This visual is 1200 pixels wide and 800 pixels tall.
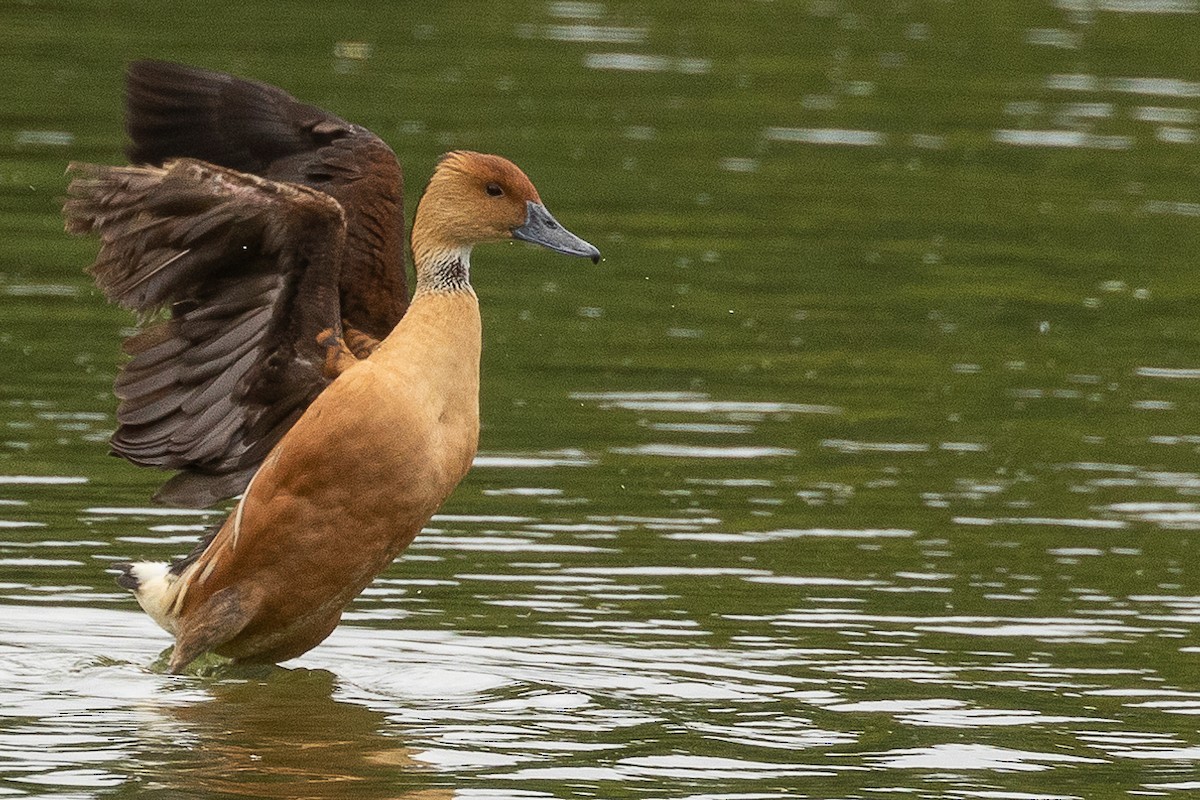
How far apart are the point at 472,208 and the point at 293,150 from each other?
1.20 m

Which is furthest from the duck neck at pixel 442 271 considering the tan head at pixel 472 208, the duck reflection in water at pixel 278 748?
the duck reflection in water at pixel 278 748

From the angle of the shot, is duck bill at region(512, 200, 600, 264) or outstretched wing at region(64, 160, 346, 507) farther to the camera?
duck bill at region(512, 200, 600, 264)

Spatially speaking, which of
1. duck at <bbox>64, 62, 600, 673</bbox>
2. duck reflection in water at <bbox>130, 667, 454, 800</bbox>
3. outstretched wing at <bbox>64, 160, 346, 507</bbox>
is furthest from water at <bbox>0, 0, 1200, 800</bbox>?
outstretched wing at <bbox>64, 160, 346, 507</bbox>

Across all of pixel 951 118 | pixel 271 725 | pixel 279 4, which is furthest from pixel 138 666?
pixel 279 4

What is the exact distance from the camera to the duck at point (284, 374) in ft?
27.7

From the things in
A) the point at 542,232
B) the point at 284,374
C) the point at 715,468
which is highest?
the point at 542,232

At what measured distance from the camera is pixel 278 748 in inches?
323

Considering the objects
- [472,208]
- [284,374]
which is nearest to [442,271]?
[472,208]

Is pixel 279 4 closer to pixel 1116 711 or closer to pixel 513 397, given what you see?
pixel 513 397

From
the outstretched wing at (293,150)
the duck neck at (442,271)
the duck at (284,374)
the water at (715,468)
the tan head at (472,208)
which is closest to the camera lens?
the water at (715,468)

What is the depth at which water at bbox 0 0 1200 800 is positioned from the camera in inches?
325

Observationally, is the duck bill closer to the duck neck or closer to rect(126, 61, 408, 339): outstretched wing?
the duck neck

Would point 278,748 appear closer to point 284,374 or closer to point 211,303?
point 284,374

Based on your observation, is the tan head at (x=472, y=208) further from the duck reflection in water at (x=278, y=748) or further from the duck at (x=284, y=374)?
the duck reflection in water at (x=278, y=748)
